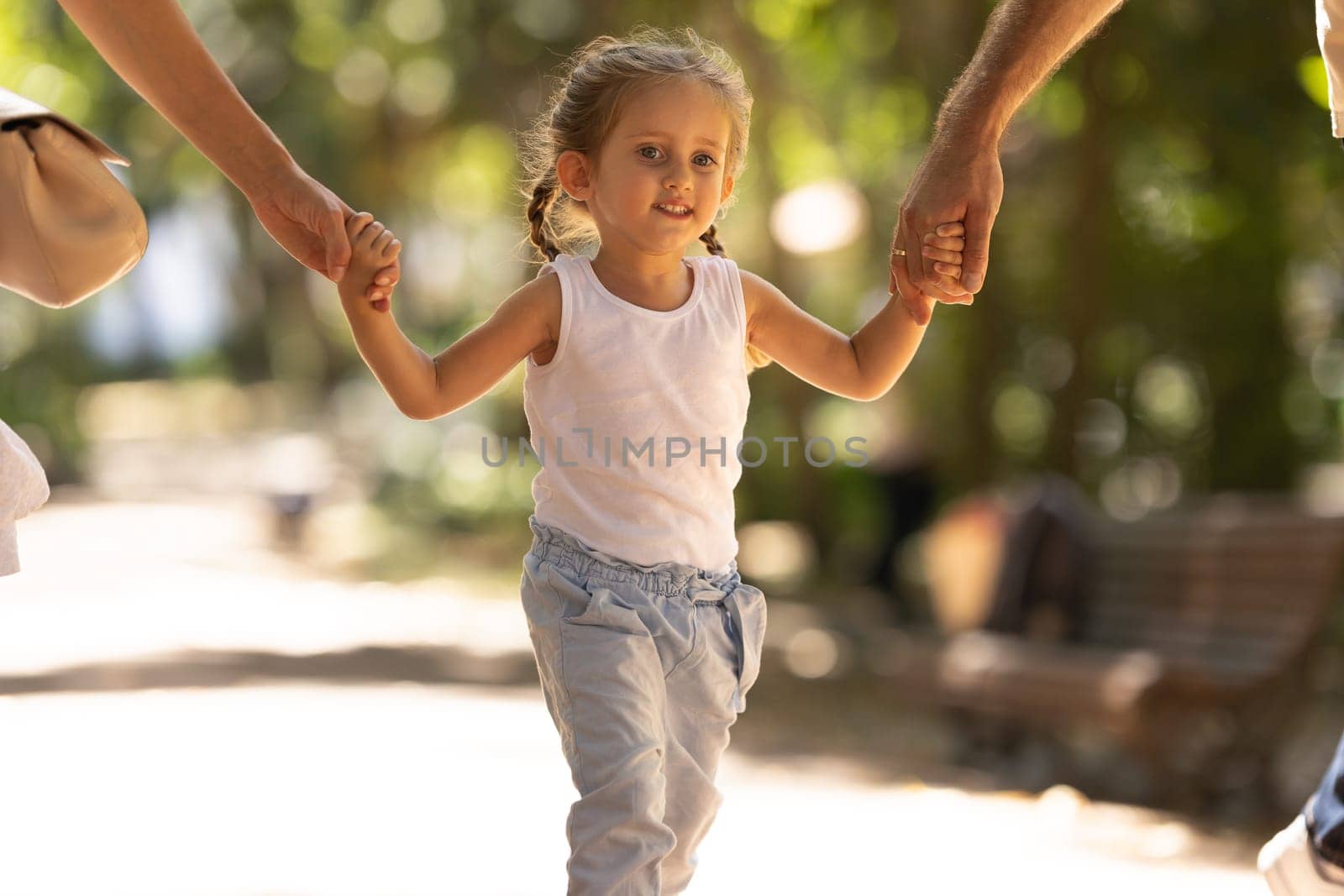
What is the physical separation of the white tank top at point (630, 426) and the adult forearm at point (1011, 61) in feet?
2.19

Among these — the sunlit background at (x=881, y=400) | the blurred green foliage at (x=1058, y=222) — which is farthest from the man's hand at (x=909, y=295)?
the blurred green foliage at (x=1058, y=222)

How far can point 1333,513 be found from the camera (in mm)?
6852

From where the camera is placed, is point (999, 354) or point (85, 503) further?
point (85, 503)

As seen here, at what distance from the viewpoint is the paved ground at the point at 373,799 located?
4.89 meters

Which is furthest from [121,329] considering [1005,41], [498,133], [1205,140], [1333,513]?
[1005,41]

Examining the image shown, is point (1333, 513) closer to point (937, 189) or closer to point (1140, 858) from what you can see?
point (1140, 858)

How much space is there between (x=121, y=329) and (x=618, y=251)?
36.0 m

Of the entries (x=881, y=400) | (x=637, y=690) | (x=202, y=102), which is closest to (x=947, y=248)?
(x=637, y=690)

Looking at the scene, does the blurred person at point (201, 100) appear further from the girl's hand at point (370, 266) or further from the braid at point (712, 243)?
the braid at point (712, 243)

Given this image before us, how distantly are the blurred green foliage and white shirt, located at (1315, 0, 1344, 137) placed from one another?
164 inches

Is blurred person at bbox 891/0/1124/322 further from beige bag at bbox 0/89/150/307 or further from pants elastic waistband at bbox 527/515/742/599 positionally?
beige bag at bbox 0/89/150/307

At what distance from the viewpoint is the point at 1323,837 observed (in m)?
2.75

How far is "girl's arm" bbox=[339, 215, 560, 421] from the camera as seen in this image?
105 inches

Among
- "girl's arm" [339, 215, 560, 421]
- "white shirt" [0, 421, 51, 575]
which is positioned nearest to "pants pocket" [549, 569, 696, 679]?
"girl's arm" [339, 215, 560, 421]
